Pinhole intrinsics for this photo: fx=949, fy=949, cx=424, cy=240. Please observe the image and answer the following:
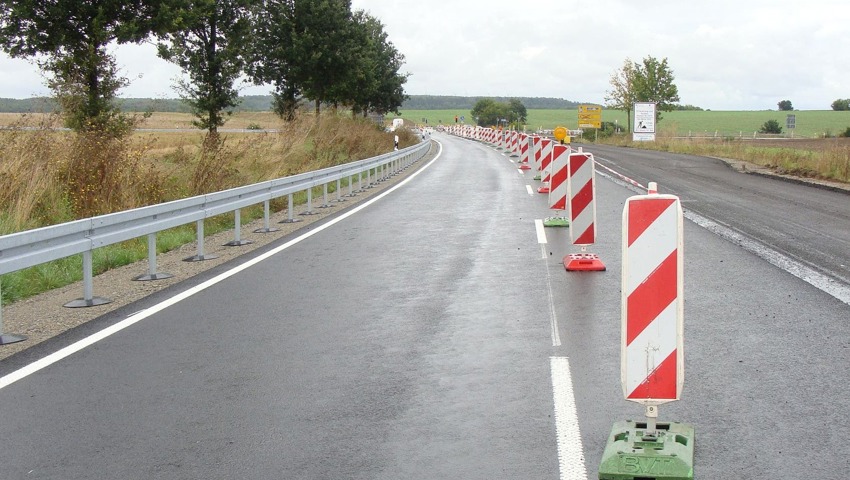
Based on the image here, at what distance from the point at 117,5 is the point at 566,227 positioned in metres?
14.8

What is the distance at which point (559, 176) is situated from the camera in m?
14.8

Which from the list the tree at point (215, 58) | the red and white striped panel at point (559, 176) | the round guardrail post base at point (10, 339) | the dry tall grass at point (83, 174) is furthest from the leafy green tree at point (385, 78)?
the round guardrail post base at point (10, 339)

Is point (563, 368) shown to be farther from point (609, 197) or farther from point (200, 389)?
point (609, 197)

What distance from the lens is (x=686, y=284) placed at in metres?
10.0

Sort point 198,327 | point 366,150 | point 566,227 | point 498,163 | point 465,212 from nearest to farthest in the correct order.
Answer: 1. point 198,327
2. point 566,227
3. point 465,212
4. point 366,150
5. point 498,163

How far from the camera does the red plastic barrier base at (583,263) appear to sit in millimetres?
10953

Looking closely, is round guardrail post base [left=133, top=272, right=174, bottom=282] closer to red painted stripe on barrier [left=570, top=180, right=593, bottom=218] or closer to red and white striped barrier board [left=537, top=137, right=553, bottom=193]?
red painted stripe on barrier [left=570, top=180, right=593, bottom=218]

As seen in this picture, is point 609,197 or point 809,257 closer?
point 809,257

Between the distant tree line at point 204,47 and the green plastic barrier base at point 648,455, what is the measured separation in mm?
14008

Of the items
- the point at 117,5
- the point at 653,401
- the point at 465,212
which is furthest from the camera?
the point at 117,5

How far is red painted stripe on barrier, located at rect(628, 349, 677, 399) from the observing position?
5.02 metres

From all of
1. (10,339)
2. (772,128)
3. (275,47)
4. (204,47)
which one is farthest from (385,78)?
(10,339)

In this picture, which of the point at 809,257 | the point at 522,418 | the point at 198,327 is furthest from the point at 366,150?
the point at 522,418

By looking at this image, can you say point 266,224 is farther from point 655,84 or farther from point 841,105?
point 841,105
